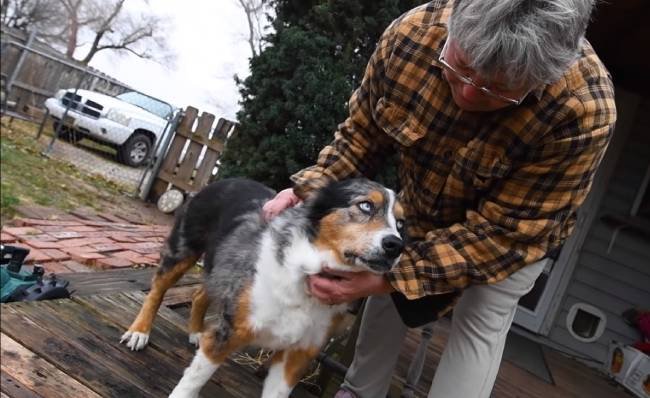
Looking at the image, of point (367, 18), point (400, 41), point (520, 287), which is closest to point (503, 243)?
point (520, 287)

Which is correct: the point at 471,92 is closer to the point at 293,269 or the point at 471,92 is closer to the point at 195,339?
the point at 293,269

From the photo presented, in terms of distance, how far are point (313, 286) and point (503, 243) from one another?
737 millimetres

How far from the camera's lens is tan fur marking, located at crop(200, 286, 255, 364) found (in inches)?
78.4

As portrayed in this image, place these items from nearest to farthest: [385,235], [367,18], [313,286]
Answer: [385,235], [313,286], [367,18]

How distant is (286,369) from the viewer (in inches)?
83.8

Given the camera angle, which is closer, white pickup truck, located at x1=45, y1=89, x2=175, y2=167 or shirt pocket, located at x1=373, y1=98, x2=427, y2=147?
shirt pocket, located at x1=373, y1=98, x2=427, y2=147

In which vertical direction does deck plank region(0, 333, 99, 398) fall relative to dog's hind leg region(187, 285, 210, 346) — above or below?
below

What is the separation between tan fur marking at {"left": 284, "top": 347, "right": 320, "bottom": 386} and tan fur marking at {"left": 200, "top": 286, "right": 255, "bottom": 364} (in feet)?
0.64

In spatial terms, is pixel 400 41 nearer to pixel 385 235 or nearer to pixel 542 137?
pixel 542 137

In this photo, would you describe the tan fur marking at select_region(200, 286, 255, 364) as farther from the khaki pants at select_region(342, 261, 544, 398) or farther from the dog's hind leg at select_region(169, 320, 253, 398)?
the khaki pants at select_region(342, 261, 544, 398)

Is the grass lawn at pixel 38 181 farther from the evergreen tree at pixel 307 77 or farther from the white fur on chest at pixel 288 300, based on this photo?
the white fur on chest at pixel 288 300

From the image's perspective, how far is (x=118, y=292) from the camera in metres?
2.88

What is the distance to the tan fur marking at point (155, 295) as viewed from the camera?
2467 millimetres

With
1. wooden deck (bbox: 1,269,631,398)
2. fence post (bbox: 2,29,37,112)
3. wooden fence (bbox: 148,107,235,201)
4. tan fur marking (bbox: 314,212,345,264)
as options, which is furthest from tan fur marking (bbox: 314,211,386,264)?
wooden fence (bbox: 148,107,235,201)
